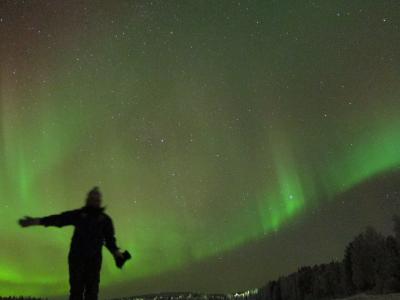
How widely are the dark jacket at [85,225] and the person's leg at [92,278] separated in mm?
144

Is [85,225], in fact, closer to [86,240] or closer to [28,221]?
[86,240]

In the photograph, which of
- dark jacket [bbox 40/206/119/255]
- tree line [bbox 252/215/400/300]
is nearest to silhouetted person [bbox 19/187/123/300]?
dark jacket [bbox 40/206/119/255]

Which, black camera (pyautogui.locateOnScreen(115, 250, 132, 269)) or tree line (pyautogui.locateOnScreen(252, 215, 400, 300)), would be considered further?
tree line (pyautogui.locateOnScreen(252, 215, 400, 300))

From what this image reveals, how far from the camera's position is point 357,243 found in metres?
77.5

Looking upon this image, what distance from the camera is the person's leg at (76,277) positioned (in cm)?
797

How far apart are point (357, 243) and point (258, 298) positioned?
277 ft

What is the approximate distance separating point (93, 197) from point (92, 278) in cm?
145

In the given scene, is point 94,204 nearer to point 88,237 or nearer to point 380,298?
point 88,237

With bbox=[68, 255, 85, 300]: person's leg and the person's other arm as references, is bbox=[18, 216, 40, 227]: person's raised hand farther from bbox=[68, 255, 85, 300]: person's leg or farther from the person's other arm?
the person's other arm

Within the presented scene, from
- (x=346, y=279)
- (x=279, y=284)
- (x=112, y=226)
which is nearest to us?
(x=112, y=226)

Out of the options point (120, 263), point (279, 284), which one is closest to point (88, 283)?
point (120, 263)

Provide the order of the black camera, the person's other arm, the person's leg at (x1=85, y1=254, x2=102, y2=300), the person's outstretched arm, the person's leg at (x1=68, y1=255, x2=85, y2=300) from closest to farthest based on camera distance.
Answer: the person's leg at (x1=68, y1=255, x2=85, y2=300)
the person's leg at (x1=85, y1=254, x2=102, y2=300)
the person's outstretched arm
the black camera
the person's other arm

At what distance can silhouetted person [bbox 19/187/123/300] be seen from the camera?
805cm

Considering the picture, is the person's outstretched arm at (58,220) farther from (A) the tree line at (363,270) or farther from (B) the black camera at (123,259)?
(A) the tree line at (363,270)
